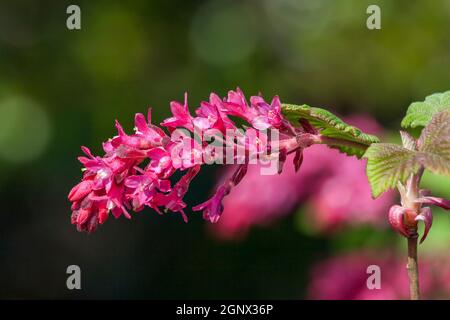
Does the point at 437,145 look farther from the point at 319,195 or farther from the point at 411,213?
the point at 319,195

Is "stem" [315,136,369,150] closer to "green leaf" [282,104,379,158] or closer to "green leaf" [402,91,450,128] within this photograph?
"green leaf" [282,104,379,158]

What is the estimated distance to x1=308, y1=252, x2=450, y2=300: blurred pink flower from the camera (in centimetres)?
208

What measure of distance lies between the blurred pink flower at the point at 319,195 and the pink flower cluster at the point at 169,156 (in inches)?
61.7

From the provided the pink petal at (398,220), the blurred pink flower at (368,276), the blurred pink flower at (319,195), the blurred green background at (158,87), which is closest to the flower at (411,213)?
the pink petal at (398,220)

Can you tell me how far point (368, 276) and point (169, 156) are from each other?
4.40ft

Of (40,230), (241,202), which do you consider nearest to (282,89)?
(40,230)

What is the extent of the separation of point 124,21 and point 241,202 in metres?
2.98

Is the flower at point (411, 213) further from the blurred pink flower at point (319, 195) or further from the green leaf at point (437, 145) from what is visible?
the blurred pink flower at point (319, 195)

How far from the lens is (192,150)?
104 cm

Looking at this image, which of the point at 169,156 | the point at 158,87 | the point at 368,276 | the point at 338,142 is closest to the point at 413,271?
the point at 338,142

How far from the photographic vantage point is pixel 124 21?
565 cm

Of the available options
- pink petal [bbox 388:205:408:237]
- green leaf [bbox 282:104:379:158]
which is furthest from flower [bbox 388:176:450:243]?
green leaf [bbox 282:104:379:158]

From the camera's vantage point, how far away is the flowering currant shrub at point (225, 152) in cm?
100
